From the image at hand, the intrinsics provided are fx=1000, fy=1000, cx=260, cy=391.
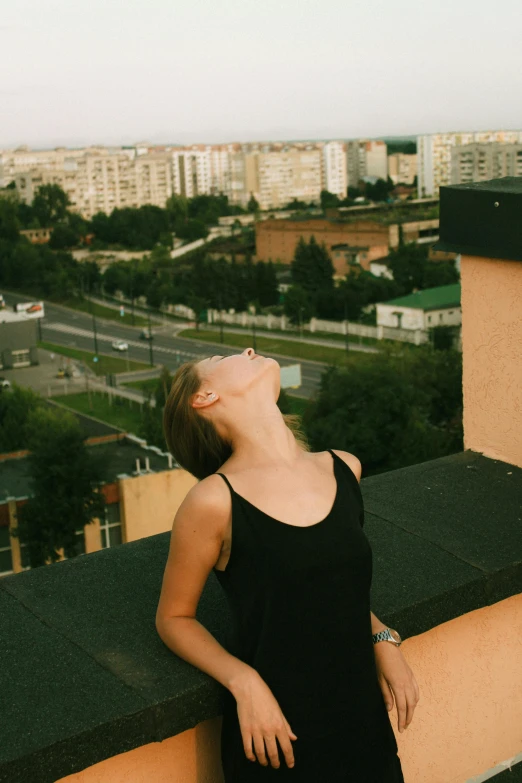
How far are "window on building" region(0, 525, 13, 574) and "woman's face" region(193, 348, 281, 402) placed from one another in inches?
510

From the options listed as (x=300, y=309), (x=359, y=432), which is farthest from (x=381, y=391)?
(x=300, y=309)

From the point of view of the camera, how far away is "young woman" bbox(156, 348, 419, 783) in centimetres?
91

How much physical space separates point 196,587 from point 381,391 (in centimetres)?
1634

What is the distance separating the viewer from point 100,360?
34500 millimetres

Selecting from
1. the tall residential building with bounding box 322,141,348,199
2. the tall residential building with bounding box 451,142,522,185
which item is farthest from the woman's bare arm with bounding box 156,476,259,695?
the tall residential building with bounding box 322,141,348,199

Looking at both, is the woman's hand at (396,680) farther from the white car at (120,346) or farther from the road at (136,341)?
the white car at (120,346)

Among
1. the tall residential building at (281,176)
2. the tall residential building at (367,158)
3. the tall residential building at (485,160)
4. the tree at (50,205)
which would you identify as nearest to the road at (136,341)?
the tree at (50,205)

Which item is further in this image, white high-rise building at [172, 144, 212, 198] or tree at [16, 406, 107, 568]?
white high-rise building at [172, 144, 212, 198]

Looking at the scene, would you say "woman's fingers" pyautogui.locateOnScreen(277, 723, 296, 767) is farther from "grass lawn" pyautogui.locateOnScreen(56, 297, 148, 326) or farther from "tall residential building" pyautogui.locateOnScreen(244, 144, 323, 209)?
"tall residential building" pyautogui.locateOnScreen(244, 144, 323, 209)

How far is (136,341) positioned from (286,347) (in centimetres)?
695

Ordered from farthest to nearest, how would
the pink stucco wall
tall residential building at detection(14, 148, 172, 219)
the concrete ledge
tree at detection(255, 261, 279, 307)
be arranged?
1. tall residential building at detection(14, 148, 172, 219)
2. tree at detection(255, 261, 279, 307)
3. the pink stucco wall
4. the concrete ledge

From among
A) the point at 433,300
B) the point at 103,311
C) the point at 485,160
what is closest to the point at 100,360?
the point at 103,311

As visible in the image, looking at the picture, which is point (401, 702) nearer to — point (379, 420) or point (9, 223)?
point (379, 420)

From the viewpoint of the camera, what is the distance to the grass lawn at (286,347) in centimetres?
3150
